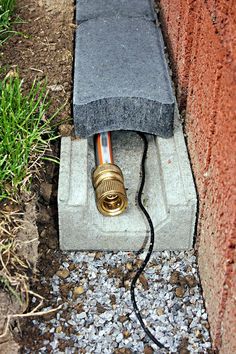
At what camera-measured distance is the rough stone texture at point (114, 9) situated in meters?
3.62

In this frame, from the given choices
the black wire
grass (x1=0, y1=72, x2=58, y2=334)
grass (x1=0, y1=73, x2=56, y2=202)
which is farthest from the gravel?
grass (x1=0, y1=73, x2=56, y2=202)

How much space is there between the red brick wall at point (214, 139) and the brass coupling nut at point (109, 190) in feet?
1.06

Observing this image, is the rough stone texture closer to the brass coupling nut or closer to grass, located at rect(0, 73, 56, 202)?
grass, located at rect(0, 73, 56, 202)

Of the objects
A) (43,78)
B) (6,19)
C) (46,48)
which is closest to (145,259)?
(43,78)

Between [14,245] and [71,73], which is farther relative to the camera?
[71,73]

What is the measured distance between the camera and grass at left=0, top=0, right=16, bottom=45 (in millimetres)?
3734

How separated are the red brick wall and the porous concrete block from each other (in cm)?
14

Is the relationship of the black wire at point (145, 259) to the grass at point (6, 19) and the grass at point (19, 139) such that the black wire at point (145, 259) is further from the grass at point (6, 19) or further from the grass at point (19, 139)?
the grass at point (6, 19)

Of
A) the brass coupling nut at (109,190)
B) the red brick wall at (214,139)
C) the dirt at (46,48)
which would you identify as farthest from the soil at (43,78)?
the red brick wall at (214,139)

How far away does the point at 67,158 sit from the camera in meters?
2.93

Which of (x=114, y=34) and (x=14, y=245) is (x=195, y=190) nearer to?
(x=14, y=245)

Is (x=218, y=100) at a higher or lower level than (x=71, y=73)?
higher

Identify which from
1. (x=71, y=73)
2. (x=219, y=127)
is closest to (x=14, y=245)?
(x=219, y=127)

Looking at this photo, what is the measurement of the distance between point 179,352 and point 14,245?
2.39 feet
